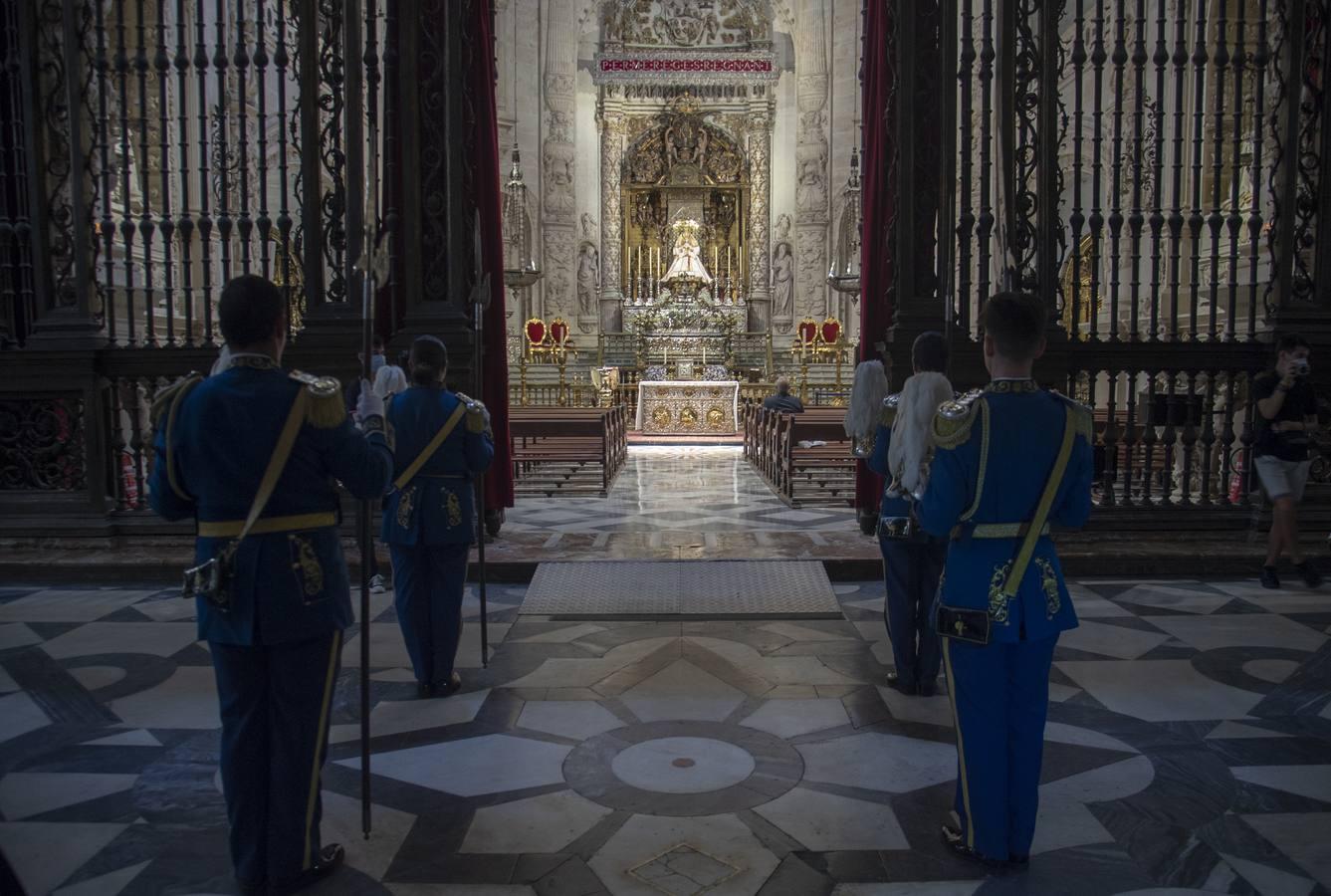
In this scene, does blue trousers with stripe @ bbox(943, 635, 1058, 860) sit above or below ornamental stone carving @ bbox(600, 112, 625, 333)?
below

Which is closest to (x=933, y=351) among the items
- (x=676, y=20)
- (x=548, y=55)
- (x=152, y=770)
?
(x=152, y=770)

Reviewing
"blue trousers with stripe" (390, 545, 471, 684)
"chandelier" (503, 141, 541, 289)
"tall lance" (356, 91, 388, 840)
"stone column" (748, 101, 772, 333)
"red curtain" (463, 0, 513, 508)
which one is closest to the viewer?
"tall lance" (356, 91, 388, 840)

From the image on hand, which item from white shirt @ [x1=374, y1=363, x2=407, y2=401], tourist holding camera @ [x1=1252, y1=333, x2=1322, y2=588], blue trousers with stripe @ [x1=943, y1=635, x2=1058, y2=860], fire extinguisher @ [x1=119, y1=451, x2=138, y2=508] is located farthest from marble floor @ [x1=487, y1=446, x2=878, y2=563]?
blue trousers with stripe @ [x1=943, y1=635, x2=1058, y2=860]

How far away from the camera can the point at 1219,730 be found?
12.4ft

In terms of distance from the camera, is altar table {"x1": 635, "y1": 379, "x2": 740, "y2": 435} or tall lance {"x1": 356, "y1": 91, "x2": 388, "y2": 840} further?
altar table {"x1": 635, "y1": 379, "x2": 740, "y2": 435}

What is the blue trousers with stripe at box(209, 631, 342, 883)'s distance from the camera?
256 centimetres

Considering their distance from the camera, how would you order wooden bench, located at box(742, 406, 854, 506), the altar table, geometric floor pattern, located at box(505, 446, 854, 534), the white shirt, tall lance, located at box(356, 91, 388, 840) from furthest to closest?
the altar table, wooden bench, located at box(742, 406, 854, 506), geometric floor pattern, located at box(505, 446, 854, 534), the white shirt, tall lance, located at box(356, 91, 388, 840)

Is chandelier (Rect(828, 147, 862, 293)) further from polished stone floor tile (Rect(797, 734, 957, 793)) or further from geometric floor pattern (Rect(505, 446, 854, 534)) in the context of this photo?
polished stone floor tile (Rect(797, 734, 957, 793))

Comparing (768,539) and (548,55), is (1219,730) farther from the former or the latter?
(548,55)

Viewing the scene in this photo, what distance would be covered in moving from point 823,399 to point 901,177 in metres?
13.0

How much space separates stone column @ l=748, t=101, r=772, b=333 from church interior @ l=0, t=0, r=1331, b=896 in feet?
26.5

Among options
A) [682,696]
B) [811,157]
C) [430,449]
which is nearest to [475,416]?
[430,449]

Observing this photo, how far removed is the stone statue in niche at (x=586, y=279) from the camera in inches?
864

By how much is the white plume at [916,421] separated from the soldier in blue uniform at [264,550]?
1.99m
